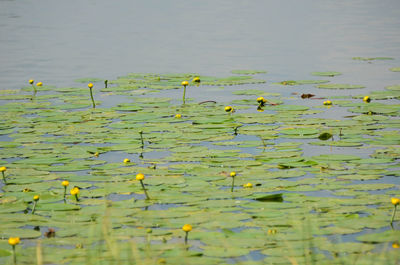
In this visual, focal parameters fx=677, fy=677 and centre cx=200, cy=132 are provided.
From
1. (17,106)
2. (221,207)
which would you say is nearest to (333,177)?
(221,207)

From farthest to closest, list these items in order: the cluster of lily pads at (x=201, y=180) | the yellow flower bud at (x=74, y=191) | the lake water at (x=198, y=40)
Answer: the lake water at (x=198, y=40) < the yellow flower bud at (x=74, y=191) < the cluster of lily pads at (x=201, y=180)

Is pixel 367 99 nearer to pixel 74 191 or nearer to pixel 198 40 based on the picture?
pixel 74 191

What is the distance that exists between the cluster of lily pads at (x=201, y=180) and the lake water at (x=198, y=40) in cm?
206

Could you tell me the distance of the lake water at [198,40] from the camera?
361 inches

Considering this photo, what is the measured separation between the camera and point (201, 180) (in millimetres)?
4262

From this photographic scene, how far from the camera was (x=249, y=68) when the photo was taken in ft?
29.8

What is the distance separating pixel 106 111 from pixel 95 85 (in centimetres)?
167

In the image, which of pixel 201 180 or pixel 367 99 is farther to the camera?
pixel 367 99

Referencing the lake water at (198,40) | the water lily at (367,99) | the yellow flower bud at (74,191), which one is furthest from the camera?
the lake water at (198,40)

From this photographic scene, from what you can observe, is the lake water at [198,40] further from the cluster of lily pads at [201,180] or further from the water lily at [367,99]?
the cluster of lily pads at [201,180]

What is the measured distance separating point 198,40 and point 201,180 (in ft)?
27.0

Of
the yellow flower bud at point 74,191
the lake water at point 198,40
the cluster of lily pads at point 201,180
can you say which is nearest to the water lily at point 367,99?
the cluster of lily pads at point 201,180

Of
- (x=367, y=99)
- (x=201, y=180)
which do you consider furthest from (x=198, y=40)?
(x=201, y=180)

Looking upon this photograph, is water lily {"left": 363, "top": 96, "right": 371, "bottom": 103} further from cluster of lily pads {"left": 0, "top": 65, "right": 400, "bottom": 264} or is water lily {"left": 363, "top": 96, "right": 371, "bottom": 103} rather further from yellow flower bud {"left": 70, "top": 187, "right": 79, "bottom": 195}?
yellow flower bud {"left": 70, "top": 187, "right": 79, "bottom": 195}
